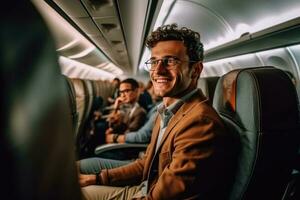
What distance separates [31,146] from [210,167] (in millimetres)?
1009

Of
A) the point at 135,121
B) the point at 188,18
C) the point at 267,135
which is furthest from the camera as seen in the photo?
the point at 188,18

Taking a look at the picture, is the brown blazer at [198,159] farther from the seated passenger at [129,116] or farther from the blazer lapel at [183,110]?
the seated passenger at [129,116]

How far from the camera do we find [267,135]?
44.2 inches

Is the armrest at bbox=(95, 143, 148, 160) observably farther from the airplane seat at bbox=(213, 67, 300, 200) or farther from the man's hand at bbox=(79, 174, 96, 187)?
the airplane seat at bbox=(213, 67, 300, 200)

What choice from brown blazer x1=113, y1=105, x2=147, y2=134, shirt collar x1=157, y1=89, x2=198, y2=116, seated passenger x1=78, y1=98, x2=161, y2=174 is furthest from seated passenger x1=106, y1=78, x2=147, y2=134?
shirt collar x1=157, y1=89, x2=198, y2=116

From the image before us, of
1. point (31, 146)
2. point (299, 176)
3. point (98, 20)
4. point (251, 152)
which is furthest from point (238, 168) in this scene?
point (98, 20)

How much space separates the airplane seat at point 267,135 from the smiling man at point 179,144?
0.11 meters

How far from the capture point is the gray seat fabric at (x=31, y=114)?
1.02 ft

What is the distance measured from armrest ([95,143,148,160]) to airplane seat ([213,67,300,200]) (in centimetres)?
159

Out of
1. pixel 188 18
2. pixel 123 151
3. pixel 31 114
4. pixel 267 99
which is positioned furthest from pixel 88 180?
pixel 188 18

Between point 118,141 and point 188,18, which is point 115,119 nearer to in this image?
point 118,141

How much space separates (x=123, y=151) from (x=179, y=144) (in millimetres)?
1650

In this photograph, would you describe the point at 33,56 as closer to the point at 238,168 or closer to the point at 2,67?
the point at 2,67

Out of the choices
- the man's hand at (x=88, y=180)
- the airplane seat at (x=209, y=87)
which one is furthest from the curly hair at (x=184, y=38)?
the man's hand at (x=88, y=180)
